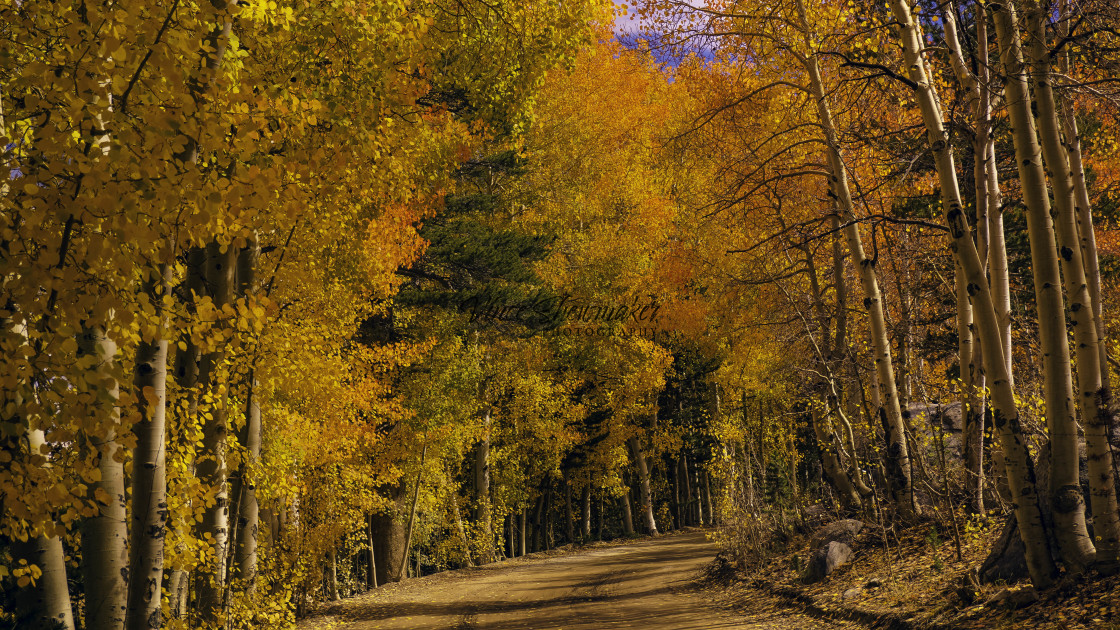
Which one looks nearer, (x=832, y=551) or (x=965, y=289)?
(x=965, y=289)

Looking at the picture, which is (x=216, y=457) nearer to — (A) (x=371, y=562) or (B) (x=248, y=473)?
(B) (x=248, y=473)

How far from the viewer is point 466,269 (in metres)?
16.1

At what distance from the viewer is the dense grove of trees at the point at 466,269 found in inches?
128

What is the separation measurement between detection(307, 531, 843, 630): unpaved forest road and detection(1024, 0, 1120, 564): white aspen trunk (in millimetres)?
2827

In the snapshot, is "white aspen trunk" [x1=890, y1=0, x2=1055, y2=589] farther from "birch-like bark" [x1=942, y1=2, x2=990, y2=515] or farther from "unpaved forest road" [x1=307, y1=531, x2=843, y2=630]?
"unpaved forest road" [x1=307, y1=531, x2=843, y2=630]

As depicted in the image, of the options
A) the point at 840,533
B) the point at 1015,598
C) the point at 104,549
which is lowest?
the point at 840,533

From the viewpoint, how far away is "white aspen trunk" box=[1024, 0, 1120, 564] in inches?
216

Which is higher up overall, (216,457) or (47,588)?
(216,457)

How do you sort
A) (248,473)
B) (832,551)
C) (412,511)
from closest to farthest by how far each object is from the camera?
(248,473) → (832,551) → (412,511)

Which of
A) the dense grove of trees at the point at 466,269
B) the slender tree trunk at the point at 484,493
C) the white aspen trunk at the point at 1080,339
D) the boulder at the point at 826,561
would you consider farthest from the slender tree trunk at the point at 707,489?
the white aspen trunk at the point at 1080,339

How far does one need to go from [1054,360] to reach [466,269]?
11919 mm

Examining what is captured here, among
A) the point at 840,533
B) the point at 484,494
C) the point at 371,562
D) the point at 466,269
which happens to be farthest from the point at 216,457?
the point at 371,562

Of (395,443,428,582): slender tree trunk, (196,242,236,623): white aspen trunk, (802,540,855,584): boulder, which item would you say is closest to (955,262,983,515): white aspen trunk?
(802,540,855,584): boulder

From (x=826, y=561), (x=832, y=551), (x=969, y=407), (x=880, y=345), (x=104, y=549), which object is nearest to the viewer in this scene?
(x=104, y=549)
